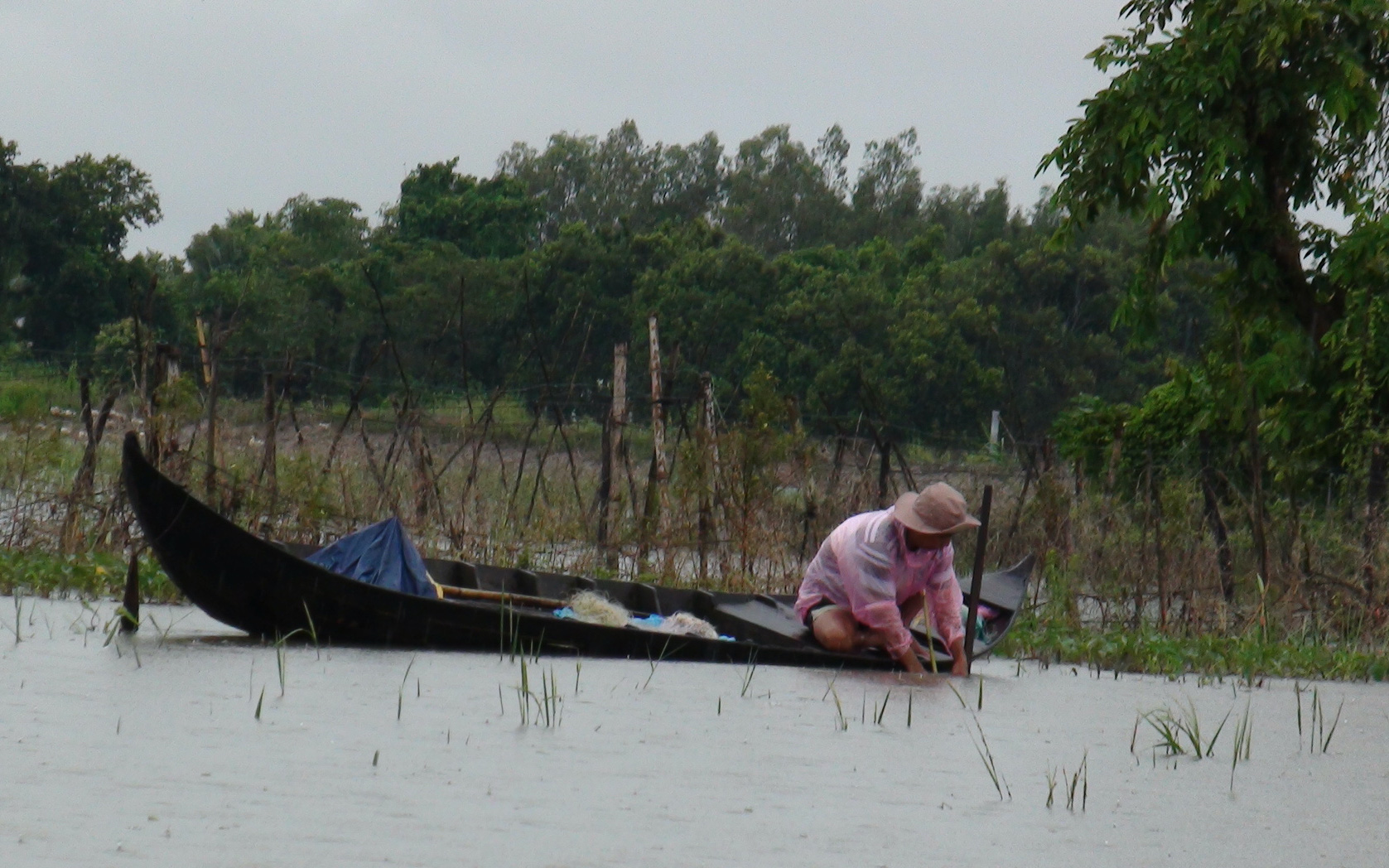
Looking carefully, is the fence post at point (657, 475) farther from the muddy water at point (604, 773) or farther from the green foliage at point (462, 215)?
the green foliage at point (462, 215)

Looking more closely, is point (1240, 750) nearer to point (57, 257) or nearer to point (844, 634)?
point (844, 634)

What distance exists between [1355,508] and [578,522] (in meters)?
5.74

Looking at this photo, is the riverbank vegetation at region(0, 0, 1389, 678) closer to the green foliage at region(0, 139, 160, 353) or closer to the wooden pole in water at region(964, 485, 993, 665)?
the wooden pole in water at region(964, 485, 993, 665)

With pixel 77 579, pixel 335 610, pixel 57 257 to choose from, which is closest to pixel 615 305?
pixel 57 257

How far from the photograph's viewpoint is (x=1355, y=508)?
39.3ft

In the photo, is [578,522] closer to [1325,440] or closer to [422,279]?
[1325,440]

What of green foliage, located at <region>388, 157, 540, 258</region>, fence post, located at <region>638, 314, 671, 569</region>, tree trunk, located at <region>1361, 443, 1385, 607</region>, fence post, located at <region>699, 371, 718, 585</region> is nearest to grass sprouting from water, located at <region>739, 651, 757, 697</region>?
fence post, located at <region>699, 371, 718, 585</region>

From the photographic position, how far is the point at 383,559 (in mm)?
9055

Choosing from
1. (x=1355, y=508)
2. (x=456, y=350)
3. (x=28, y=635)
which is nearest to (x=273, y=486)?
(x=28, y=635)

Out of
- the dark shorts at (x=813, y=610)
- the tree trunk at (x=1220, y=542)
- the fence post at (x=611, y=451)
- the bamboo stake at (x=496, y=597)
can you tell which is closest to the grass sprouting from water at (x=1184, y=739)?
the dark shorts at (x=813, y=610)

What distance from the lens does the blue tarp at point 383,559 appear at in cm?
902

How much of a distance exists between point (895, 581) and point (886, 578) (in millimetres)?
119

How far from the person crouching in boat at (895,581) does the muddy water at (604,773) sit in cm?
47

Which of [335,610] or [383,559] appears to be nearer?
[335,610]
